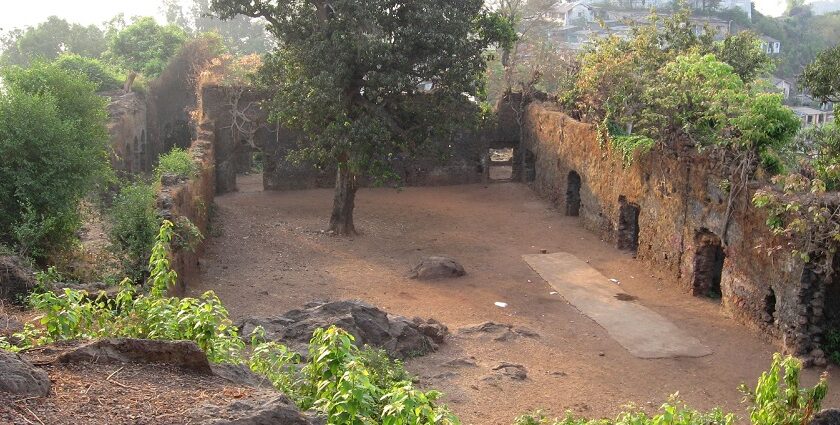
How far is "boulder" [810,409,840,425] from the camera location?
685 cm

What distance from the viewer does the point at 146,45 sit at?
124ft

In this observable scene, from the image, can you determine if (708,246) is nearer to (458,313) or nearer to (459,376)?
(458,313)

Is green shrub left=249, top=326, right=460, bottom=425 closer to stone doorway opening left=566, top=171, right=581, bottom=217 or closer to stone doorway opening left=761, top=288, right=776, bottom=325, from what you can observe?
stone doorway opening left=761, top=288, right=776, bottom=325

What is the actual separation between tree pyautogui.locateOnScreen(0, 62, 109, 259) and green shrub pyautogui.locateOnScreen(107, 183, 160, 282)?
1086 millimetres

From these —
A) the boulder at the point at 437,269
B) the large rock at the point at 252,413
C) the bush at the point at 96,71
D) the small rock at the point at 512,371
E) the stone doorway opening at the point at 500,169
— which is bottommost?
the small rock at the point at 512,371

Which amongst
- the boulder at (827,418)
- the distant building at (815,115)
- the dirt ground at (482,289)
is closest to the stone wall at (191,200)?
the dirt ground at (482,289)

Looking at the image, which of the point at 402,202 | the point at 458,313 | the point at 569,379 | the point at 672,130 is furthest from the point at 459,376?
the point at 402,202

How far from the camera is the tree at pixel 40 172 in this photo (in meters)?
13.9

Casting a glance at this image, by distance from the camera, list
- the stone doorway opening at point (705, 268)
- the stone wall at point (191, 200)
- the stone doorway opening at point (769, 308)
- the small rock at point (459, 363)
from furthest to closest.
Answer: the stone doorway opening at point (705, 268) < the stone wall at point (191, 200) < the stone doorway opening at point (769, 308) < the small rock at point (459, 363)

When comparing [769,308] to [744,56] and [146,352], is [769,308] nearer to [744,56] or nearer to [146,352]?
[744,56]

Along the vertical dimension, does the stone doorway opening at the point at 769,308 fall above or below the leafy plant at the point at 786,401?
below

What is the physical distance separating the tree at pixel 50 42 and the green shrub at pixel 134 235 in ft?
113

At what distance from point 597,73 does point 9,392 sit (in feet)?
57.6

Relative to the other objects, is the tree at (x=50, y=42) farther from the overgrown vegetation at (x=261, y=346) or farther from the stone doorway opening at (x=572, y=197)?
the overgrown vegetation at (x=261, y=346)
